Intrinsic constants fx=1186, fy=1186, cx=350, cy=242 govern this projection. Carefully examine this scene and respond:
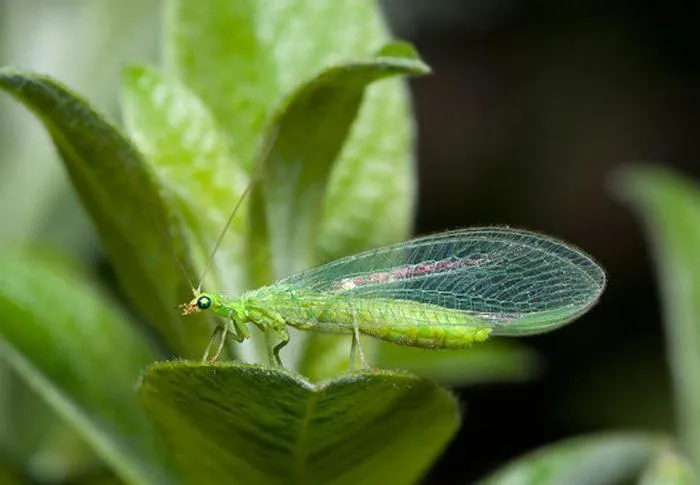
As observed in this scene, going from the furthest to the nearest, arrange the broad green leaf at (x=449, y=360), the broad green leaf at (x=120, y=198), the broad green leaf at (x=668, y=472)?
1. the broad green leaf at (x=449, y=360)
2. the broad green leaf at (x=668, y=472)
3. the broad green leaf at (x=120, y=198)

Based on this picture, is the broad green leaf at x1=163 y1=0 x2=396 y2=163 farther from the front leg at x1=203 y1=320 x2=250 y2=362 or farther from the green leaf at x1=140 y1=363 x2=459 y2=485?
the green leaf at x1=140 y1=363 x2=459 y2=485

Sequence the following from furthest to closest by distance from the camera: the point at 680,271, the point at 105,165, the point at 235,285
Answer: the point at 680,271
the point at 235,285
the point at 105,165

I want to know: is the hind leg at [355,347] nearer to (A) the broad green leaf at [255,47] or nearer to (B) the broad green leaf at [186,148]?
(B) the broad green leaf at [186,148]

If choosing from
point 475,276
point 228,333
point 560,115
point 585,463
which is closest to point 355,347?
point 228,333

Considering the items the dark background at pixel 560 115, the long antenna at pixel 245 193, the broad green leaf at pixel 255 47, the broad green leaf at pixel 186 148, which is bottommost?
the long antenna at pixel 245 193

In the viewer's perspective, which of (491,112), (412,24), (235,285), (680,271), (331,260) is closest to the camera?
(235,285)

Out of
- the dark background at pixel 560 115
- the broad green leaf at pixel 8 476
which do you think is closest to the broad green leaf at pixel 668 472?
the broad green leaf at pixel 8 476

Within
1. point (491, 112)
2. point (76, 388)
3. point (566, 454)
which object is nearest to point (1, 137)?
point (76, 388)

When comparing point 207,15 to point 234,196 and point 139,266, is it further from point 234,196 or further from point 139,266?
point 139,266
